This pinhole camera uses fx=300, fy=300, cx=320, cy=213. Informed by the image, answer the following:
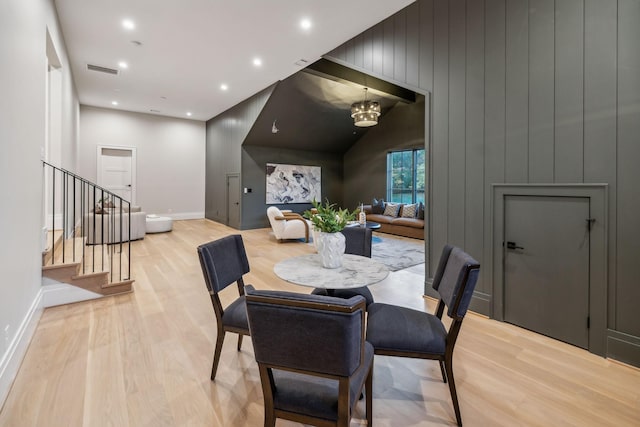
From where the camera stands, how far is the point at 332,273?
6.39 feet

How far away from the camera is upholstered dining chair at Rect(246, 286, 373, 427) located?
1071mm

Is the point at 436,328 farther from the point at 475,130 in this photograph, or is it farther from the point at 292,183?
the point at 292,183

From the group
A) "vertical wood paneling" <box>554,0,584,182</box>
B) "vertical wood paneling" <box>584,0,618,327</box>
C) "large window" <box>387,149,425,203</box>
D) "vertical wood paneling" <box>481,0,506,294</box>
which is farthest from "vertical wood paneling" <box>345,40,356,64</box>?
"large window" <box>387,149,425,203</box>

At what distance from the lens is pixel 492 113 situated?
299cm

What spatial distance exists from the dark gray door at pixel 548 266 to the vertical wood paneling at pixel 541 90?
30cm

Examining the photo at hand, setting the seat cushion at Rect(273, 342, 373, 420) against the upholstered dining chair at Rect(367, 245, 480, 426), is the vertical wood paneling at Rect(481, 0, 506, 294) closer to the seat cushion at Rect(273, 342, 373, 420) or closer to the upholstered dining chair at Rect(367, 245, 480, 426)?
the upholstered dining chair at Rect(367, 245, 480, 426)

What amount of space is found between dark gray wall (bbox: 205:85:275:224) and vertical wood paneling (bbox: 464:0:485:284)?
496cm

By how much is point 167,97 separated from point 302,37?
491 centimetres

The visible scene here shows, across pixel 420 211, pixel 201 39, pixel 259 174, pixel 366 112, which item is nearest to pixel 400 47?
pixel 366 112

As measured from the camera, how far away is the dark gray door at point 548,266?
2496mm

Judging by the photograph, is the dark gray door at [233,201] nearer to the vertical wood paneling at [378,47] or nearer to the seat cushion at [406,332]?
the vertical wood paneling at [378,47]

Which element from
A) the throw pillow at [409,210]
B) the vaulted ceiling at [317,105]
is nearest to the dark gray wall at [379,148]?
the vaulted ceiling at [317,105]

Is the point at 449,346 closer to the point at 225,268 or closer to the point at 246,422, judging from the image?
the point at 246,422

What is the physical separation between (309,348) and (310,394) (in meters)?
0.27
